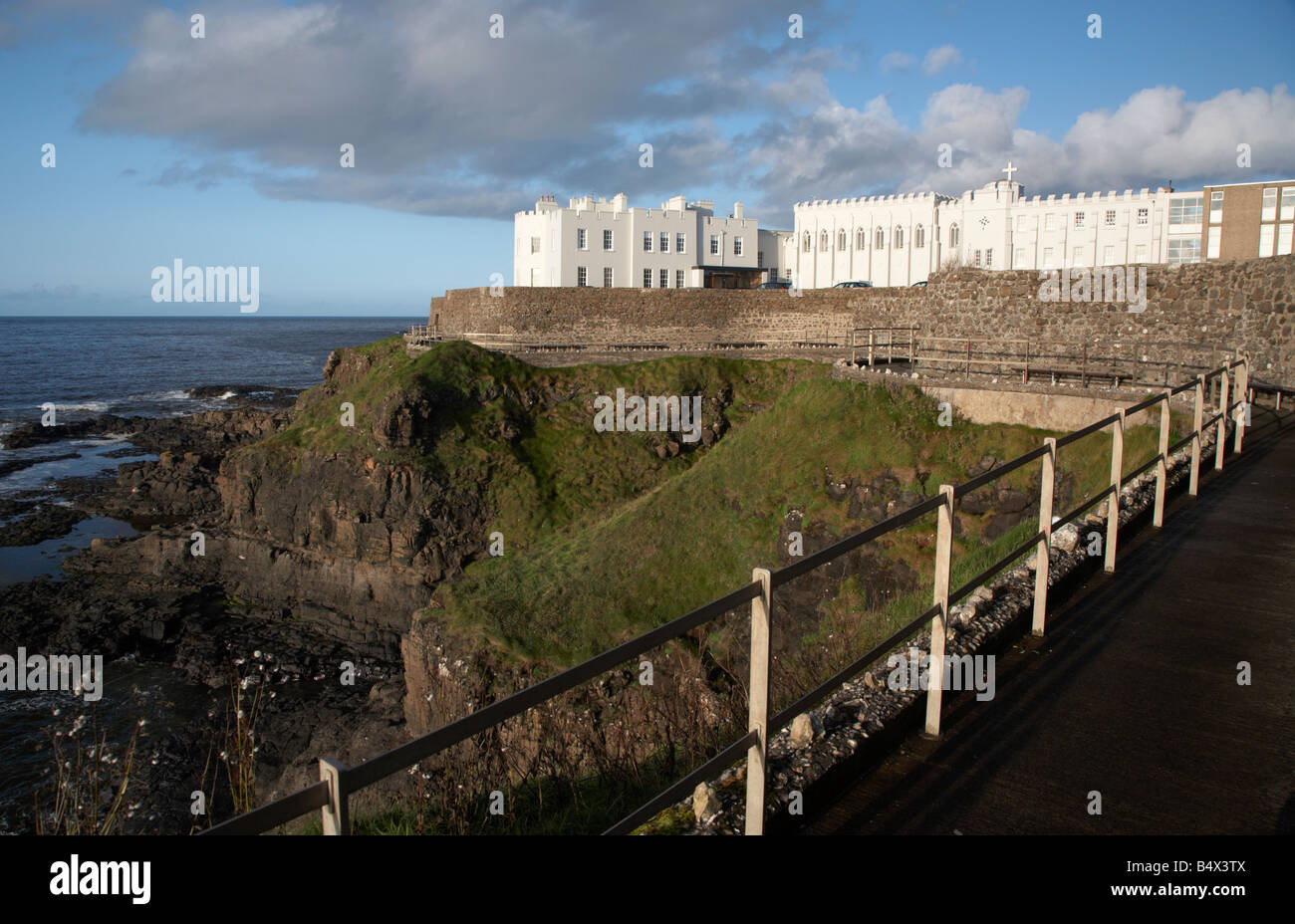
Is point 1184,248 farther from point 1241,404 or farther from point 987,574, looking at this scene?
point 987,574

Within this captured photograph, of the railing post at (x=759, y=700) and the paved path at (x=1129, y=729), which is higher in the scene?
the railing post at (x=759, y=700)

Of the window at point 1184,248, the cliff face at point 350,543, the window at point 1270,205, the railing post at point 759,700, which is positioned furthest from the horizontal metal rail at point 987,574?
the window at point 1184,248

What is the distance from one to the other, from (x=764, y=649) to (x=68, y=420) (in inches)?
2664

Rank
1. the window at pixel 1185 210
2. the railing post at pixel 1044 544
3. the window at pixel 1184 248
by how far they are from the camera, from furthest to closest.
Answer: the window at pixel 1184 248 → the window at pixel 1185 210 → the railing post at pixel 1044 544

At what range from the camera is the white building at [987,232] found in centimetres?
5678

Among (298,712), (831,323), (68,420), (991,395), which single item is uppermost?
(831,323)

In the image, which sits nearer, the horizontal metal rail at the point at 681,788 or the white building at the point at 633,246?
the horizontal metal rail at the point at 681,788

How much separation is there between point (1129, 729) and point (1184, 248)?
62411 millimetres

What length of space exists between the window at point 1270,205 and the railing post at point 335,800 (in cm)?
6212

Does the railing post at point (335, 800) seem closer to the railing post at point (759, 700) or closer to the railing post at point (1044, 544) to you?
the railing post at point (759, 700)

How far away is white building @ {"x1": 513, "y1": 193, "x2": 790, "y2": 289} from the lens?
57875 millimetres

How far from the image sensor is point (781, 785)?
420cm
